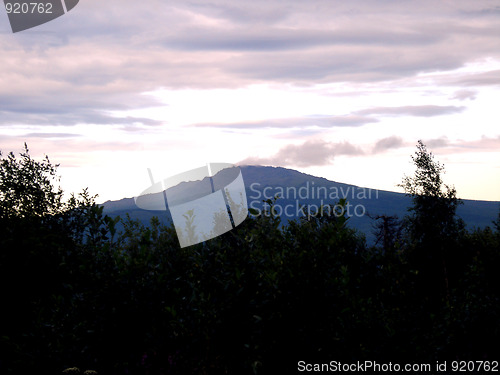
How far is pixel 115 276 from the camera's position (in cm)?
771

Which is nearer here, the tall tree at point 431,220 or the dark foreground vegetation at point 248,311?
the dark foreground vegetation at point 248,311

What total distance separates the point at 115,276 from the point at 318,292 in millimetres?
3265

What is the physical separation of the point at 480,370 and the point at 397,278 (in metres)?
1.98

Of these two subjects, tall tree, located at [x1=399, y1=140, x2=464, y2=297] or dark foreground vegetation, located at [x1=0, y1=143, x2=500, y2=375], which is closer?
dark foreground vegetation, located at [x1=0, y1=143, x2=500, y2=375]

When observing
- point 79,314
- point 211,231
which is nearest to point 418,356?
point 211,231

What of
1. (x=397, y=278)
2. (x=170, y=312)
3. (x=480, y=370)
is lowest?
(x=480, y=370)

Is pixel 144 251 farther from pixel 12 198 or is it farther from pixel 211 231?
pixel 12 198

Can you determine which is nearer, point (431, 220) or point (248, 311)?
point (248, 311)

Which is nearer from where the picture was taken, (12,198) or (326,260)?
(326,260)

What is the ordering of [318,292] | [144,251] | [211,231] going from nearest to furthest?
[318,292] → [144,251] → [211,231]

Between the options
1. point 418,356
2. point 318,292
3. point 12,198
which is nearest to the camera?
point 318,292

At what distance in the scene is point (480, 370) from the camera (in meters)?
8.04

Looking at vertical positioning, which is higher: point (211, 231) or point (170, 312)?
point (211, 231)

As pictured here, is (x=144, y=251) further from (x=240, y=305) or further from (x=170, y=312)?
(x=240, y=305)
